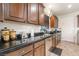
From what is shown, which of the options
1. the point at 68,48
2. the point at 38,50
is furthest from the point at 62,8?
the point at 38,50

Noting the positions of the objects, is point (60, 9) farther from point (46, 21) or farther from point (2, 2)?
point (46, 21)

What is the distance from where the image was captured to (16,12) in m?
1.28

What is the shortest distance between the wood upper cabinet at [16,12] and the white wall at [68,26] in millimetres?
567

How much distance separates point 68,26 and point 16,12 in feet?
2.62

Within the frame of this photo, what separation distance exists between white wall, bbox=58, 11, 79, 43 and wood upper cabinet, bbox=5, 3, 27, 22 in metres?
0.57

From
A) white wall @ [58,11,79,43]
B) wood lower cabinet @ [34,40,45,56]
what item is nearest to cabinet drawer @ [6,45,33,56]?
wood lower cabinet @ [34,40,45,56]

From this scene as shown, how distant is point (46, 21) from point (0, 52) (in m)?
1.93

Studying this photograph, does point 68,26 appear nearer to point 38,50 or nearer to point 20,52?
point 38,50

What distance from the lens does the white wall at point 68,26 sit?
4.55ft

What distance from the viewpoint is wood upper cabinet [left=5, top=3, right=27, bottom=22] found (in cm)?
110

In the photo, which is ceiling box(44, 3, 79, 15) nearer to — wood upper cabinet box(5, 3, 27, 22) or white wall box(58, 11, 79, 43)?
white wall box(58, 11, 79, 43)

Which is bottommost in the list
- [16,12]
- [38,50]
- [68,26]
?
[38,50]

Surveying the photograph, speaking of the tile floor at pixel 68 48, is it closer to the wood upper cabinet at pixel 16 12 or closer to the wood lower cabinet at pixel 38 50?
the wood lower cabinet at pixel 38 50

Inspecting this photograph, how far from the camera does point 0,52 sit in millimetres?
720
